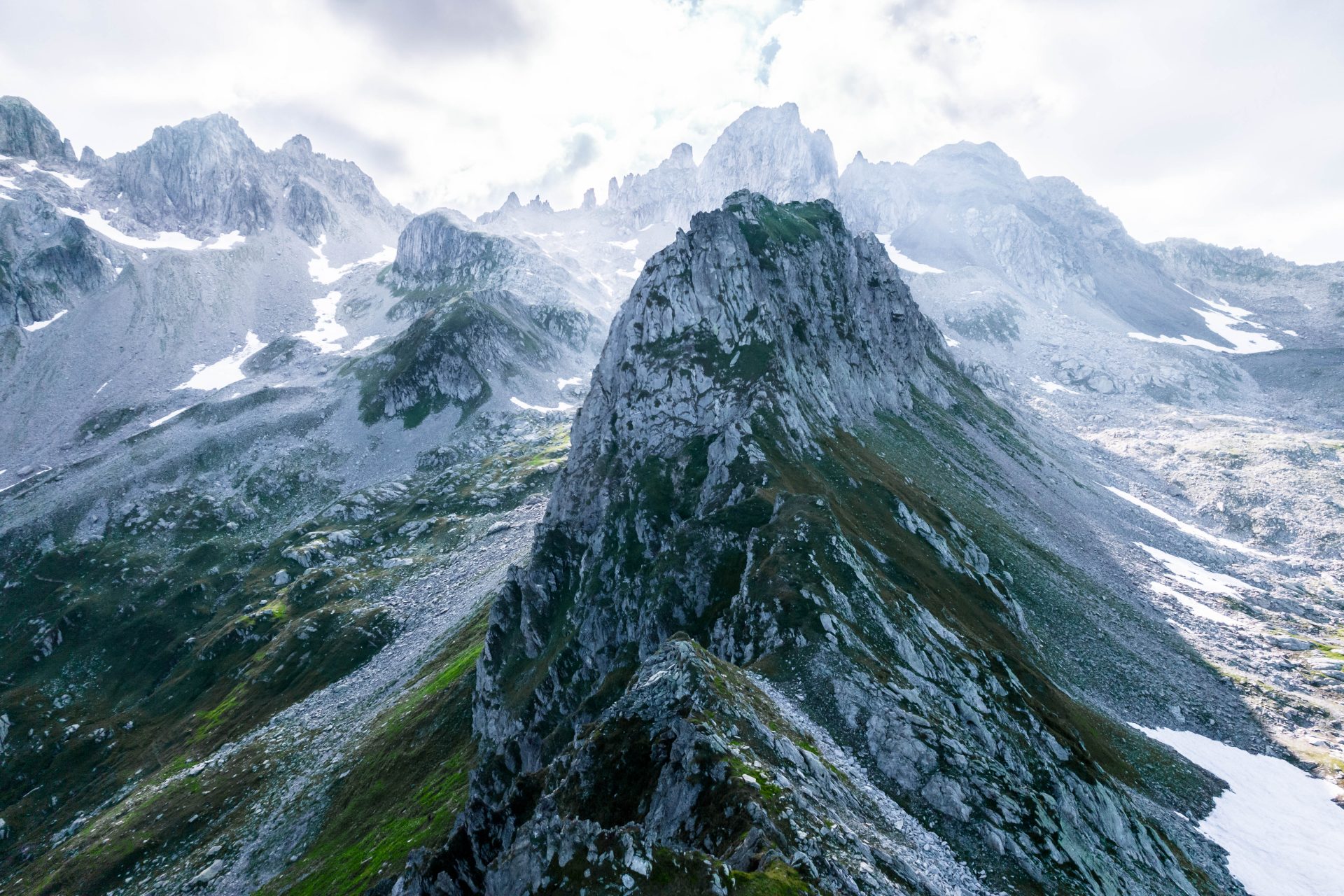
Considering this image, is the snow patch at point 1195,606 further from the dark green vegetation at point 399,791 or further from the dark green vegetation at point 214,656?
the dark green vegetation at point 214,656

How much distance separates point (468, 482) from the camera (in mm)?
153750

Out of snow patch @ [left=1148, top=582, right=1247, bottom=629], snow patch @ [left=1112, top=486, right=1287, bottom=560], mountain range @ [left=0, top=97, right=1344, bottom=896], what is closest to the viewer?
mountain range @ [left=0, top=97, right=1344, bottom=896]

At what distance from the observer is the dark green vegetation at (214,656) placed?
62969 mm

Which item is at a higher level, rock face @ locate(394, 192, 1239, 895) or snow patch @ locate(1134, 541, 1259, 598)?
rock face @ locate(394, 192, 1239, 895)

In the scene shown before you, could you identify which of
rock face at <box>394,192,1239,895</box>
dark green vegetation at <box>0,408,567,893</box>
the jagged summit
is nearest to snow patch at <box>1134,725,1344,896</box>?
rock face at <box>394,192,1239,895</box>

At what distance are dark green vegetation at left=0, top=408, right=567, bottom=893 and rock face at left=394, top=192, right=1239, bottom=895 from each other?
1576 centimetres

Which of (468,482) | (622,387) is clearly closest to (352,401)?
(468,482)

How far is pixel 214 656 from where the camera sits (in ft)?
356

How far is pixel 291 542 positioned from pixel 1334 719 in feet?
557

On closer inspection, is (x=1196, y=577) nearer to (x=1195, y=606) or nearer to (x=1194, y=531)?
(x=1195, y=606)

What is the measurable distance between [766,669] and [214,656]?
380 feet

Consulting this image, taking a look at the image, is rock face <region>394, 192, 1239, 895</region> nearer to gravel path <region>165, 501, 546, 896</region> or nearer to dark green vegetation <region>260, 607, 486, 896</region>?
dark green vegetation <region>260, 607, 486, 896</region>

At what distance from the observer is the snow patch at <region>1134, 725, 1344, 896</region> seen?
43875mm

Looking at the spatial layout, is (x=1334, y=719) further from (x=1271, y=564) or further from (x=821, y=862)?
(x=821, y=862)
